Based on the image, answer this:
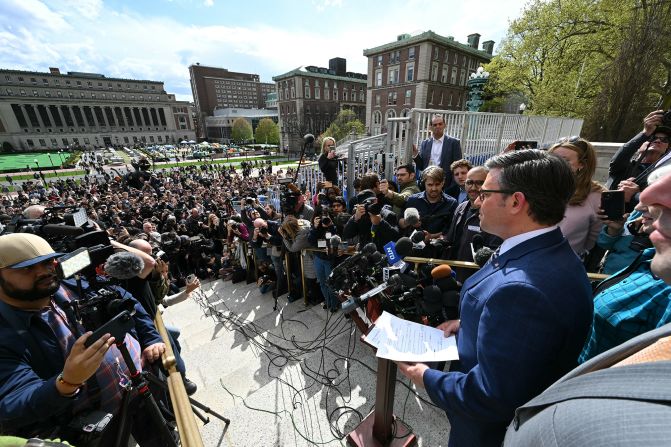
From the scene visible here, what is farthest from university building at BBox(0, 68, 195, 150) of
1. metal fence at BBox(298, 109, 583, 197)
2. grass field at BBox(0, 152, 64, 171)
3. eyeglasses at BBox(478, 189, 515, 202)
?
eyeglasses at BBox(478, 189, 515, 202)

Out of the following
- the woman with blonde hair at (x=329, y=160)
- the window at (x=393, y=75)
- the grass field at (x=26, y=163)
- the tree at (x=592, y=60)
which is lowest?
the grass field at (x=26, y=163)

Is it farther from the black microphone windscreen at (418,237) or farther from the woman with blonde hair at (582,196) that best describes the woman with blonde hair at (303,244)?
the woman with blonde hair at (582,196)

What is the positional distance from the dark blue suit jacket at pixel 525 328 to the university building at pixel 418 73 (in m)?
43.2

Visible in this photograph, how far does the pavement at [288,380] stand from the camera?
2.74m

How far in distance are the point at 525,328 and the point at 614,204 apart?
240 centimetres

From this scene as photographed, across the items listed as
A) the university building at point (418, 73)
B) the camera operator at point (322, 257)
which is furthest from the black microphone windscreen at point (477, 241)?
the university building at point (418, 73)

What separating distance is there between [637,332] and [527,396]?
2.66 feet

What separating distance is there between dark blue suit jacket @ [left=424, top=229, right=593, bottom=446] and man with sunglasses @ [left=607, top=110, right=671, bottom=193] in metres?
3.34

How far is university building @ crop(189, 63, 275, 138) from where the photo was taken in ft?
318

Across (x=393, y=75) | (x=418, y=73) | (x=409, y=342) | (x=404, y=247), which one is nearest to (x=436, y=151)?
(x=404, y=247)

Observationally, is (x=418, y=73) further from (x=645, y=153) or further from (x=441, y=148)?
(x=645, y=153)

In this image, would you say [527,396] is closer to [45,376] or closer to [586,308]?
[586,308]

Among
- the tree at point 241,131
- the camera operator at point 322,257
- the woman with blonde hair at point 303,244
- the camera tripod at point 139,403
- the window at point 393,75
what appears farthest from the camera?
the tree at point 241,131

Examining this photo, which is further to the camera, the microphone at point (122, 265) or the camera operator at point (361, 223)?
the camera operator at point (361, 223)
